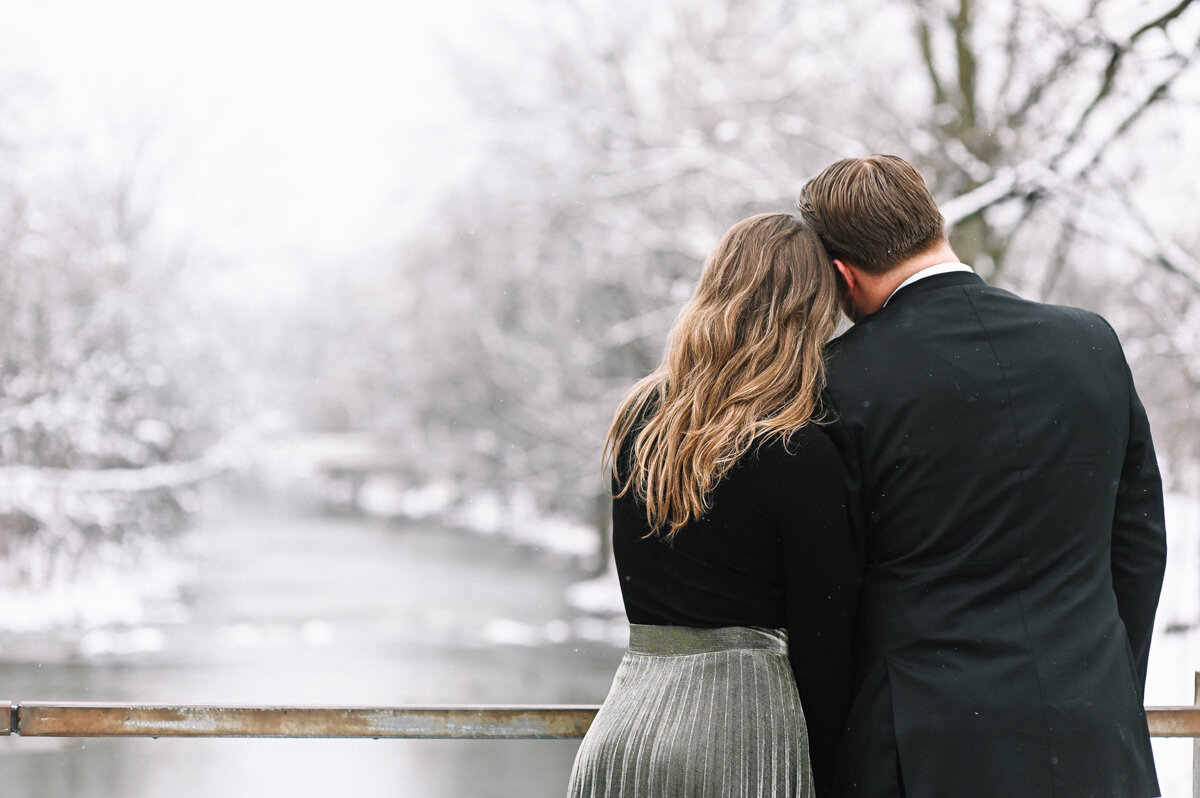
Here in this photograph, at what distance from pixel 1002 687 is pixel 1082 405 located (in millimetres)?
356

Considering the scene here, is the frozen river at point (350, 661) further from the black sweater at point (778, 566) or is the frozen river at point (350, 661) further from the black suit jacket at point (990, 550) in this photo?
the black suit jacket at point (990, 550)

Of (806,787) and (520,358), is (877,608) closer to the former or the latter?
(806,787)

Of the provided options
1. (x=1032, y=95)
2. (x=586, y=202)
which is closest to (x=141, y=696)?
(x=586, y=202)

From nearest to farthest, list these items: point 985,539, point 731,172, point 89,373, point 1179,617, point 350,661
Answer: point 985,539
point 731,172
point 1179,617
point 350,661
point 89,373

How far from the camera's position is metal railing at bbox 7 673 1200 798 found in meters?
1.80

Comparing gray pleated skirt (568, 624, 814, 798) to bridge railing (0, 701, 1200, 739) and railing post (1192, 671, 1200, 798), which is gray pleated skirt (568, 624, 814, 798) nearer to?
bridge railing (0, 701, 1200, 739)

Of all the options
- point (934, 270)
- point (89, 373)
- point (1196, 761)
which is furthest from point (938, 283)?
point (89, 373)

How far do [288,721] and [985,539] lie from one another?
3.54 ft

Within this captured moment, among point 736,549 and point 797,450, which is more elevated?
point 797,450

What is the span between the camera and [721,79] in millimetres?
11984

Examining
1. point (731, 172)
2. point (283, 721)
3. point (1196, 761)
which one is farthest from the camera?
point (731, 172)

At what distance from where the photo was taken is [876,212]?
1525 mm

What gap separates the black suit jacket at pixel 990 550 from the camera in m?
1.40

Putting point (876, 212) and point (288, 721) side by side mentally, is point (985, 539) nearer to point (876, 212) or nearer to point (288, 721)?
point (876, 212)
